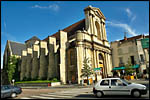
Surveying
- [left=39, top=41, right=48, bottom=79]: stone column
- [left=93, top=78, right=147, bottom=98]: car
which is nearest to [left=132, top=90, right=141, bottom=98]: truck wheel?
[left=93, top=78, right=147, bottom=98]: car

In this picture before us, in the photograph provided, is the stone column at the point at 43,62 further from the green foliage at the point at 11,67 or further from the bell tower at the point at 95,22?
the green foliage at the point at 11,67

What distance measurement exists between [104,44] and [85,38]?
8503mm

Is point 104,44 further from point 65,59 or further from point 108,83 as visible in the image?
point 108,83

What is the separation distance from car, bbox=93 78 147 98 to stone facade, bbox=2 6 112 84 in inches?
555

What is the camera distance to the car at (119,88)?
749cm

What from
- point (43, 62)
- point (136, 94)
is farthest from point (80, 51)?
point (136, 94)

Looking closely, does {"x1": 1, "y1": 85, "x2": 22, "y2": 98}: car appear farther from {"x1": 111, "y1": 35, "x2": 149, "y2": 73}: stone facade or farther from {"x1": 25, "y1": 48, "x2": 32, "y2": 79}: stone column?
{"x1": 25, "y1": 48, "x2": 32, "y2": 79}: stone column

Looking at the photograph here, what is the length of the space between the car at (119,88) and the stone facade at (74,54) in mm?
14098

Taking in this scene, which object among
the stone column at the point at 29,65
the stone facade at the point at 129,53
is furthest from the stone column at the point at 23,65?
the stone facade at the point at 129,53

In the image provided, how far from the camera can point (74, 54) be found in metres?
26.8

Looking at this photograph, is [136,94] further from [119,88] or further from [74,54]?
[74,54]

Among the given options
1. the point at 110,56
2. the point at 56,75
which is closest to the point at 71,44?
the point at 56,75

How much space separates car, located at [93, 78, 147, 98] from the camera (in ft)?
24.6

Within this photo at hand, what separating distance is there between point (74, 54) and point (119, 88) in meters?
19.2
